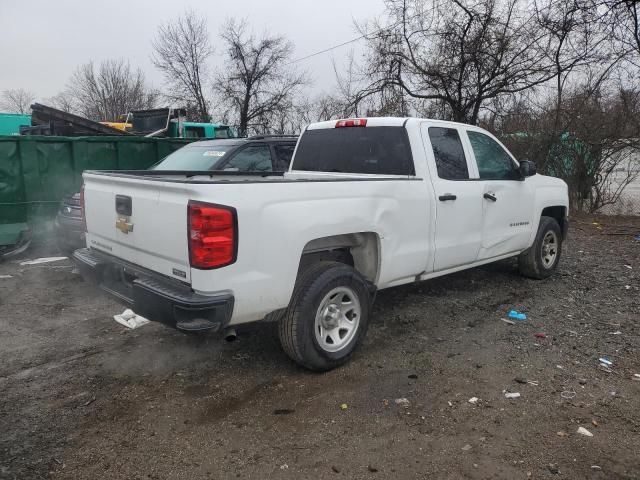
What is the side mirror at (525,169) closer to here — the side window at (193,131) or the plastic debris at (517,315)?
the plastic debris at (517,315)

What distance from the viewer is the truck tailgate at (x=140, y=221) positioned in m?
3.13

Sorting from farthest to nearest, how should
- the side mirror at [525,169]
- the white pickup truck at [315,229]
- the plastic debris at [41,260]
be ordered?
the plastic debris at [41,260], the side mirror at [525,169], the white pickup truck at [315,229]

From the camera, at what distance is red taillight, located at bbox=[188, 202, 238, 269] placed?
116 inches

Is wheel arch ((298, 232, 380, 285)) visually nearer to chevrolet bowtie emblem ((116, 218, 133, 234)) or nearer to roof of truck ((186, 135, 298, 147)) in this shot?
chevrolet bowtie emblem ((116, 218, 133, 234))

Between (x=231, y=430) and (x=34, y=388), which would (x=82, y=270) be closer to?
(x=34, y=388)

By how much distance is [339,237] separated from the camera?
3867mm

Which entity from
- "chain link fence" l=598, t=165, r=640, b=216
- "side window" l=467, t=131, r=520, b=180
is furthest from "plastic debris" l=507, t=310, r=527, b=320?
"chain link fence" l=598, t=165, r=640, b=216

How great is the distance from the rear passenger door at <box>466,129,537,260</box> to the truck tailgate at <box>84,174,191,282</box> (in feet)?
10.1

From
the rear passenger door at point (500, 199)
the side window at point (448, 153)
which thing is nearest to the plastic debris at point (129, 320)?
the side window at point (448, 153)

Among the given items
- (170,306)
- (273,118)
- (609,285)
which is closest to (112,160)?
(170,306)

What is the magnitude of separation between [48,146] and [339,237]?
603 cm

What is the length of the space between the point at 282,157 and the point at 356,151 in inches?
96.4

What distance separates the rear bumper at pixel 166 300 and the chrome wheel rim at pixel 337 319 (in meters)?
0.83

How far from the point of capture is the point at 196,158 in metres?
6.78
